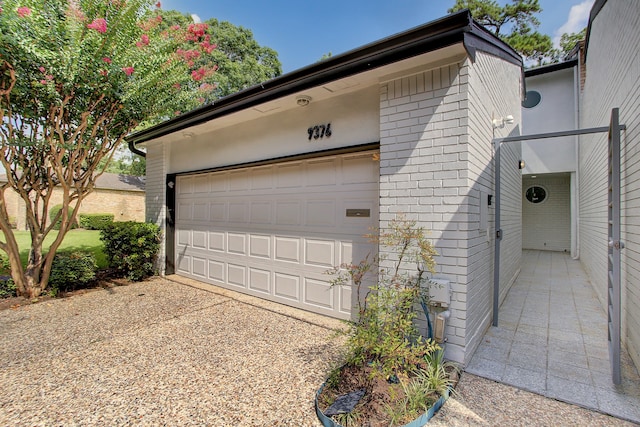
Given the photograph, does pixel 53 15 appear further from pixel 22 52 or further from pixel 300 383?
pixel 300 383

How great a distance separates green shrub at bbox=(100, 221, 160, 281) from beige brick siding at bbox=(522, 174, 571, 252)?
14.0 m

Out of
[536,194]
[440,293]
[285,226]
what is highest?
[536,194]

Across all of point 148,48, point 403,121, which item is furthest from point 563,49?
point 148,48

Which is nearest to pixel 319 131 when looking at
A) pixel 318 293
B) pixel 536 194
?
pixel 318 293

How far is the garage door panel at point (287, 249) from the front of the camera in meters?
4.82

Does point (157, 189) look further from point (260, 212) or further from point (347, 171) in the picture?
point (347, 171)

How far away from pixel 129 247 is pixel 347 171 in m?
5.39

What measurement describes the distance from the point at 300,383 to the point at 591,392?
2.66m

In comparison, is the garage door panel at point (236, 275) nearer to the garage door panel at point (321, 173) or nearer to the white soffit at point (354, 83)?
the garage door panel at point (321, 173)

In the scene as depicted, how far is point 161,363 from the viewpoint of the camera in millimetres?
3070

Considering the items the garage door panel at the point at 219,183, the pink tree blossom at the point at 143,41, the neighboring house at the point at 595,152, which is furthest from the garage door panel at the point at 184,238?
the neighboring house at the point at 595,152

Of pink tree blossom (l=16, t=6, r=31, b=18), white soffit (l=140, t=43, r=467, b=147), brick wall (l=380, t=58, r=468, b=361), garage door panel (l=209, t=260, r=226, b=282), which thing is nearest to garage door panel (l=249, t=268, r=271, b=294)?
garage door panel (l=209, t=260, r=226, b=282)

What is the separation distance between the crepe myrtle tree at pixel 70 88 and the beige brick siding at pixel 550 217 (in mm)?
13576

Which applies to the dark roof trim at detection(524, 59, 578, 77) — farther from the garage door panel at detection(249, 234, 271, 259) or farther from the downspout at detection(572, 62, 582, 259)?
the garage door panel at detection(249, 234, 271, 259)
